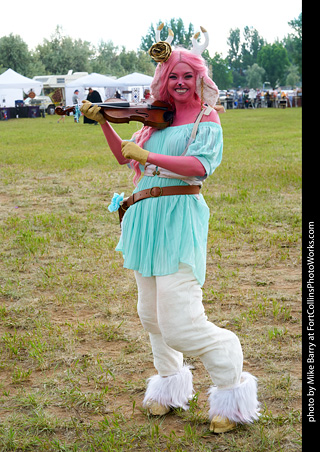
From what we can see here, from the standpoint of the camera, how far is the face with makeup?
3.17m

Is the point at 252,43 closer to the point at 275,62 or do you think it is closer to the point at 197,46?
the point at 275,62

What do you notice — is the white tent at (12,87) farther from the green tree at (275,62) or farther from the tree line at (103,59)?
the green tree at (275,62)

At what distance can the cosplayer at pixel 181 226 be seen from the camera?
3.06m

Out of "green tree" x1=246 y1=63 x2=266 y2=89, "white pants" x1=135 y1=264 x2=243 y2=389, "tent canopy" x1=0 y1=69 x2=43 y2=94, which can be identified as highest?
"green tree" x1=246 y1=63 x2=266 y2=89

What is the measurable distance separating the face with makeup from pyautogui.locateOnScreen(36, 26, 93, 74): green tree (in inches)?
2844

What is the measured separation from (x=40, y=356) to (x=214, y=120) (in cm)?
219

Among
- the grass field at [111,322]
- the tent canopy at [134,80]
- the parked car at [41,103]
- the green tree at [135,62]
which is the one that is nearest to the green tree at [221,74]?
the green tree at [135,62]

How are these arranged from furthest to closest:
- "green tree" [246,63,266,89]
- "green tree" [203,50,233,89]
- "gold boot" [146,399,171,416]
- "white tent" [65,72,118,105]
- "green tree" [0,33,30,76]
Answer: "green tree" [246,63,266,89]
"green tree" [203,50,233,89]
"green tree" [0,33,30,76]
"white tent" [65,72,118,105]
"gold boot" [146,399,171,416]

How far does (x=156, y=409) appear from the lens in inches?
136

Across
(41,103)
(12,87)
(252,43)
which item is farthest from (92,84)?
(252,43)

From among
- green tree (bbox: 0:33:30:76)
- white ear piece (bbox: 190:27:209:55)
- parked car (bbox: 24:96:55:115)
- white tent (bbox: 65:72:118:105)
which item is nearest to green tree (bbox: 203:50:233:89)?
green tree (bbox: 0:33:30:76)

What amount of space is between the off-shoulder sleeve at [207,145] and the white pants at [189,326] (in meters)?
0.57

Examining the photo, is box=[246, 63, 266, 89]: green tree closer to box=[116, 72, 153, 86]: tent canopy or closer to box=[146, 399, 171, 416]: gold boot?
box=[116, 72, 153, 86]: tent canopy

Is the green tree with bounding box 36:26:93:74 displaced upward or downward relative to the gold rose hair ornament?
upward
